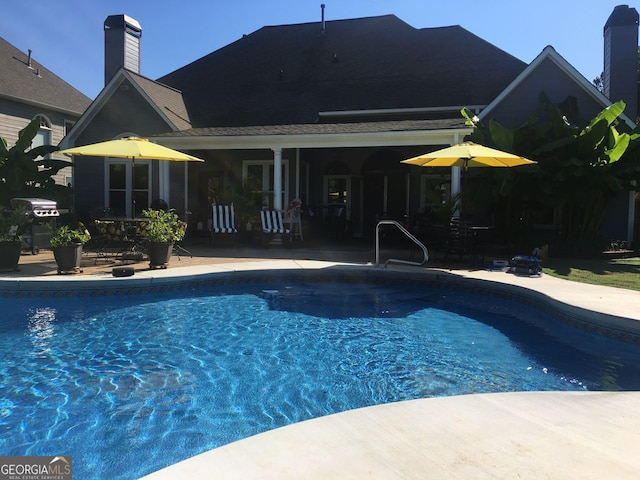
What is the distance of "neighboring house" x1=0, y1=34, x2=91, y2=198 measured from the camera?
58.3 ft

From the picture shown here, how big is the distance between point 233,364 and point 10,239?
5.84 metres

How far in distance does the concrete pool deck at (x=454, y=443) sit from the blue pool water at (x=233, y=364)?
101 centimetres

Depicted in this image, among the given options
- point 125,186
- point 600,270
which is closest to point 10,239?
point 125,186

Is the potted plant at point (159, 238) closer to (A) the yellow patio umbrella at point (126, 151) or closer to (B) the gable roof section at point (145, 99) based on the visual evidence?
(A) the yellow patio umbrella at point (126, 151)

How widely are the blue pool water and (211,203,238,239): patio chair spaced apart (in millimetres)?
4844

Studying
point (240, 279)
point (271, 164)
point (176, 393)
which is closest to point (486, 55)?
point (271, 164)

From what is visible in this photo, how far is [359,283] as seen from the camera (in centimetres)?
916

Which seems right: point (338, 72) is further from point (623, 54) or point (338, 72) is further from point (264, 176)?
point (623, 54)

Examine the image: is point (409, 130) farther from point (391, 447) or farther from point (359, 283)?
point (391, 447)

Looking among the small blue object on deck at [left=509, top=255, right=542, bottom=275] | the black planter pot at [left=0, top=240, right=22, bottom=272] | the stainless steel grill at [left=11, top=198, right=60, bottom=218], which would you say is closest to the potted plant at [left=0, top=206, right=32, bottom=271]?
the black planter pot at [left=0, top=240, right=22, bottom=272]

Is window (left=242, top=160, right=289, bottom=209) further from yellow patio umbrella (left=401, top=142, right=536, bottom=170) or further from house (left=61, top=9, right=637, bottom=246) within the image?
yellow patio umbrella (left=401, top=142, right=536, bottom=170)

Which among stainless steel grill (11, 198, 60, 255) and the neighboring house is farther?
the neighboring house

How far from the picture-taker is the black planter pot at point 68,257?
8141mm

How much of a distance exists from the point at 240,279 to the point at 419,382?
16.3ft
